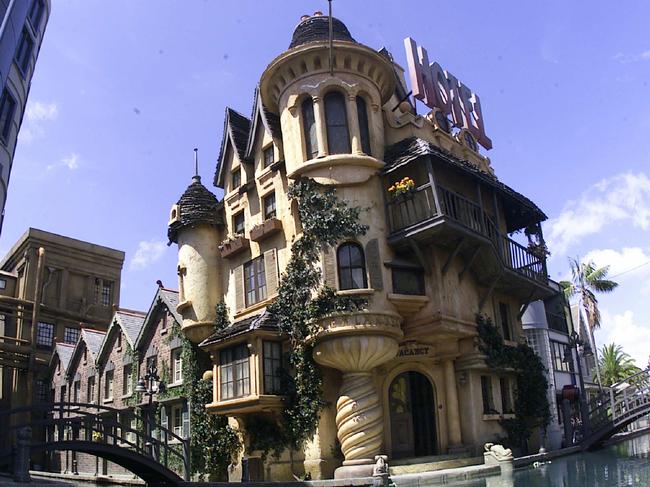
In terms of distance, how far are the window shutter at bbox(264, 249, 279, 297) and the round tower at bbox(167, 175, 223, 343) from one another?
406 centimetres

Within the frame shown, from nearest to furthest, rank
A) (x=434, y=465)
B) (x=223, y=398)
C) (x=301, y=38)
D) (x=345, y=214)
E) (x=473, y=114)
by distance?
(x=434, y=465) → (x=345, y=214) → (x=223, y=398) → (x=301, y=38) → (x=473, y=114)

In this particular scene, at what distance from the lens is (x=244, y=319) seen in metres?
27.3

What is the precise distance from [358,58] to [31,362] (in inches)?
1155

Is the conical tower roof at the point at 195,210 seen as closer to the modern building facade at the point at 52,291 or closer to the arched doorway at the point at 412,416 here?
the arched doorway at the point at 412,416

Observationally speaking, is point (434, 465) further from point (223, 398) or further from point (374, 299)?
point (223, 398)

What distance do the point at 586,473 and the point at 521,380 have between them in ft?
24.5

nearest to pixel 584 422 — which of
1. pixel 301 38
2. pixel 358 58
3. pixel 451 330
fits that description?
pixel 451 330

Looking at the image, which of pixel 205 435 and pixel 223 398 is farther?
pixel 205 435

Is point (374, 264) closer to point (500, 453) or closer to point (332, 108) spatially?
point (332, 108)

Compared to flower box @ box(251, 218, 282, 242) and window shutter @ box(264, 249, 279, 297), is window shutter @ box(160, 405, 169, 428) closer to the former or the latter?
window shutter @ box(264, 249, 279, 297)

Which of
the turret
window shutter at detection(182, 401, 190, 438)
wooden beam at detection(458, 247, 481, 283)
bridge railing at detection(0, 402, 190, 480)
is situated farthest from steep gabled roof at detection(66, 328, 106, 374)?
wooden beam at detection(458, 247, 481, 283)

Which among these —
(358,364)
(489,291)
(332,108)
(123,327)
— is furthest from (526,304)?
(123,327)

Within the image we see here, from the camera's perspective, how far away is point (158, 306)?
3350 centimetres

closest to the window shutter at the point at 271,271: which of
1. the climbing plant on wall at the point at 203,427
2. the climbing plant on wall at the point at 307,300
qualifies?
the climbing plant on wall at the point at 307,300
